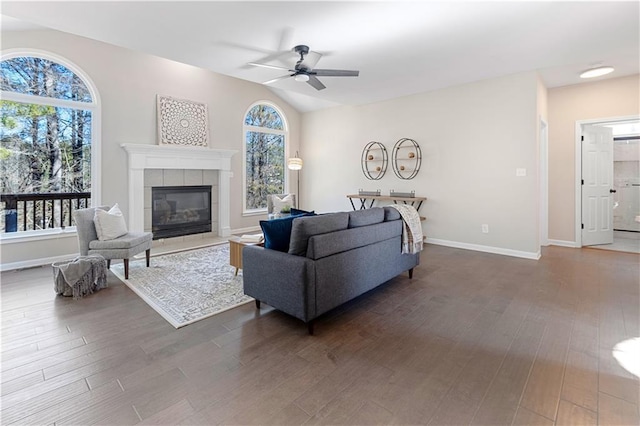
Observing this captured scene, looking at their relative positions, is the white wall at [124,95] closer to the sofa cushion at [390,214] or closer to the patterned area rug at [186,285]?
the patterned area rug at [186,285]

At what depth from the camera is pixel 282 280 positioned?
2.50 metres

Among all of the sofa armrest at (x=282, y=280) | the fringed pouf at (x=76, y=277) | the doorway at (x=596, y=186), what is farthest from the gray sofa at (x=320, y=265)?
the doorway at (x=596, y=186)

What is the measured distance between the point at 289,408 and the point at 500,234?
4.60m

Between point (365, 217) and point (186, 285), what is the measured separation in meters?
2.16

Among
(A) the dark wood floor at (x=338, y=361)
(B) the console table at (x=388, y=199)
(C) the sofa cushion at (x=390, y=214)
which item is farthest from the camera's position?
(B) the console table at (x=388, y=199)

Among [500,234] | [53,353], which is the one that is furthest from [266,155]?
[53,353]

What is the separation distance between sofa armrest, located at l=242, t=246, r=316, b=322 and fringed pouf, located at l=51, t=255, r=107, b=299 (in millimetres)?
1753

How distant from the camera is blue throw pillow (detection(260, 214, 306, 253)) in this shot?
2652mm

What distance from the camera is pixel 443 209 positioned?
5.61 meters

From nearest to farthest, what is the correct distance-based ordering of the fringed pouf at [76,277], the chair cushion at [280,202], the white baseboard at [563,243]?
the fringed pouf at [76,277] → the white baseboard at [563,243] → the chair cushion at [280,202]

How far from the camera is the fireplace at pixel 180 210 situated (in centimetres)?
560

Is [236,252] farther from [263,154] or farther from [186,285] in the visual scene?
[263,154]

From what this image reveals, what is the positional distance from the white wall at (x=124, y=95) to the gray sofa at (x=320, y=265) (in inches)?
140

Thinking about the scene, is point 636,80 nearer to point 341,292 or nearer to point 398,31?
point 398,31
